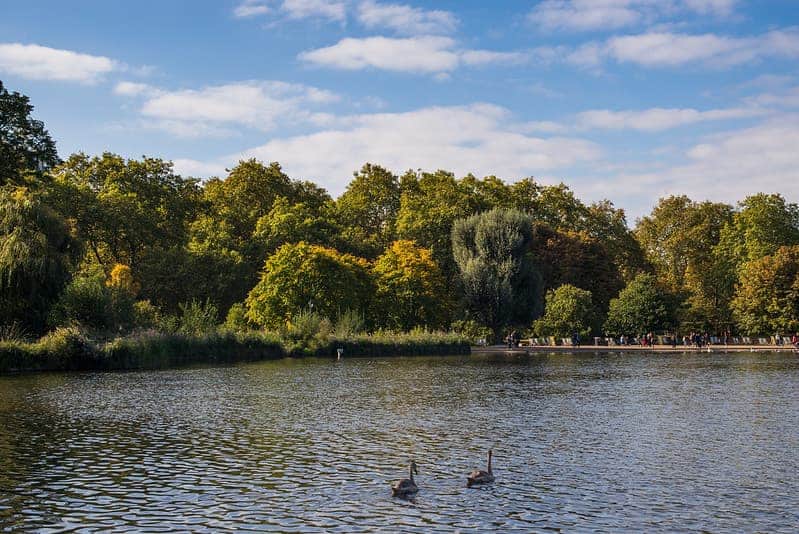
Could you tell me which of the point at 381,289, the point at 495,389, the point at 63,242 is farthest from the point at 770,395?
the point at 381,289

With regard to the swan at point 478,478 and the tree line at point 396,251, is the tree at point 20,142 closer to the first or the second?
the tree line at point 396,251

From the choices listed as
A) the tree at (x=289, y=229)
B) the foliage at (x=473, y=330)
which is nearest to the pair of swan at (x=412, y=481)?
the tree at (x=289, y=229)

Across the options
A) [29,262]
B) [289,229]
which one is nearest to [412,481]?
[29,262]

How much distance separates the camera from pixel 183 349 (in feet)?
192

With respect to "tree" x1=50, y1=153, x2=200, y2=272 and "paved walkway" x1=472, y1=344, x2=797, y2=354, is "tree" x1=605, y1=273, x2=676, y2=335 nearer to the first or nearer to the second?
"paved walkway" x1=472, y1=344, x2=797, y2=354

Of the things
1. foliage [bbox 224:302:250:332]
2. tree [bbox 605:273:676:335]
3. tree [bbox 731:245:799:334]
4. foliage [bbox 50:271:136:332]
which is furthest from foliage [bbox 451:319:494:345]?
foliage [bbox 50:271:136:332]

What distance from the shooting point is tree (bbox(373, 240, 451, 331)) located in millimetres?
83500

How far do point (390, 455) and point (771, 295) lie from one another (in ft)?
254

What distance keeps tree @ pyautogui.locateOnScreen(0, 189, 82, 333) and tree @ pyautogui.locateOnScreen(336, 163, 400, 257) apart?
50.2 metres

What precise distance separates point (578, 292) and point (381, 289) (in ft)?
70.9

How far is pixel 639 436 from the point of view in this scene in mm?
25172

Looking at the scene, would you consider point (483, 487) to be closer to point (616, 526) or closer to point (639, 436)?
point (616, 526)

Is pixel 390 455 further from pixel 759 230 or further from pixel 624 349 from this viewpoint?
pixel 759 230

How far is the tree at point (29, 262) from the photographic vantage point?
50.6 metres
